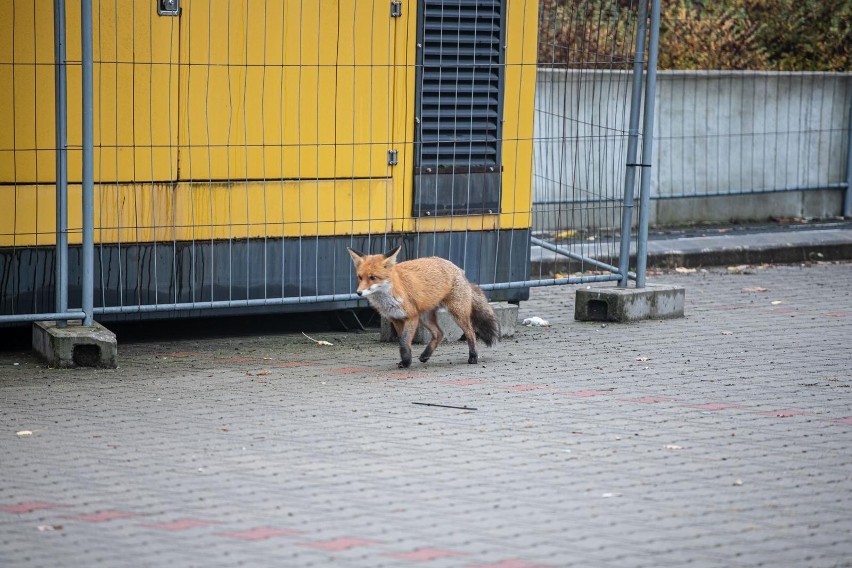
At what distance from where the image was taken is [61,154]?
873cm

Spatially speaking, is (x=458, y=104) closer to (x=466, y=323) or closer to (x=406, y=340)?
(x=466, y=323)

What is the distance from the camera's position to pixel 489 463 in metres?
6.65

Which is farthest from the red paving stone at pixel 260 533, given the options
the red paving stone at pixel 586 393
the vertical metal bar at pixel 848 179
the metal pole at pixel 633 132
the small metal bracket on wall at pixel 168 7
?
the vertical metal bar at pixel 848 179

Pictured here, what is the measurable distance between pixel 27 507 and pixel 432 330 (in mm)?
4231

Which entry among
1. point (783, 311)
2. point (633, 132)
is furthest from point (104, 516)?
point (783, 311)

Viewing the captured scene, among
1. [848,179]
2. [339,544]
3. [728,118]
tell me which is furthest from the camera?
[848,179]

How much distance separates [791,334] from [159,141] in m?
5.09

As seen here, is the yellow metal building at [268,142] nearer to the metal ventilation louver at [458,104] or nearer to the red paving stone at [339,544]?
the metal ventilation louver at [458,104]

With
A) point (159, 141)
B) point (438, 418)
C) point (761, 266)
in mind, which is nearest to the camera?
point (438, 418)

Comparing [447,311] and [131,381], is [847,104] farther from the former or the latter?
[131,381]

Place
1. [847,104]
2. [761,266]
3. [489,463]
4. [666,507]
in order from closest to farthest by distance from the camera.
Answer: [666,507] < [489,463] < [761,266] < [847,104]

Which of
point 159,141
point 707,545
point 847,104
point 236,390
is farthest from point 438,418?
point 847,104

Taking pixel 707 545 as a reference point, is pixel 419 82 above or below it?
above

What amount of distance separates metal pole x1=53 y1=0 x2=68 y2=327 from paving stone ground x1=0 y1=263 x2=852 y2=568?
0.62 meters
